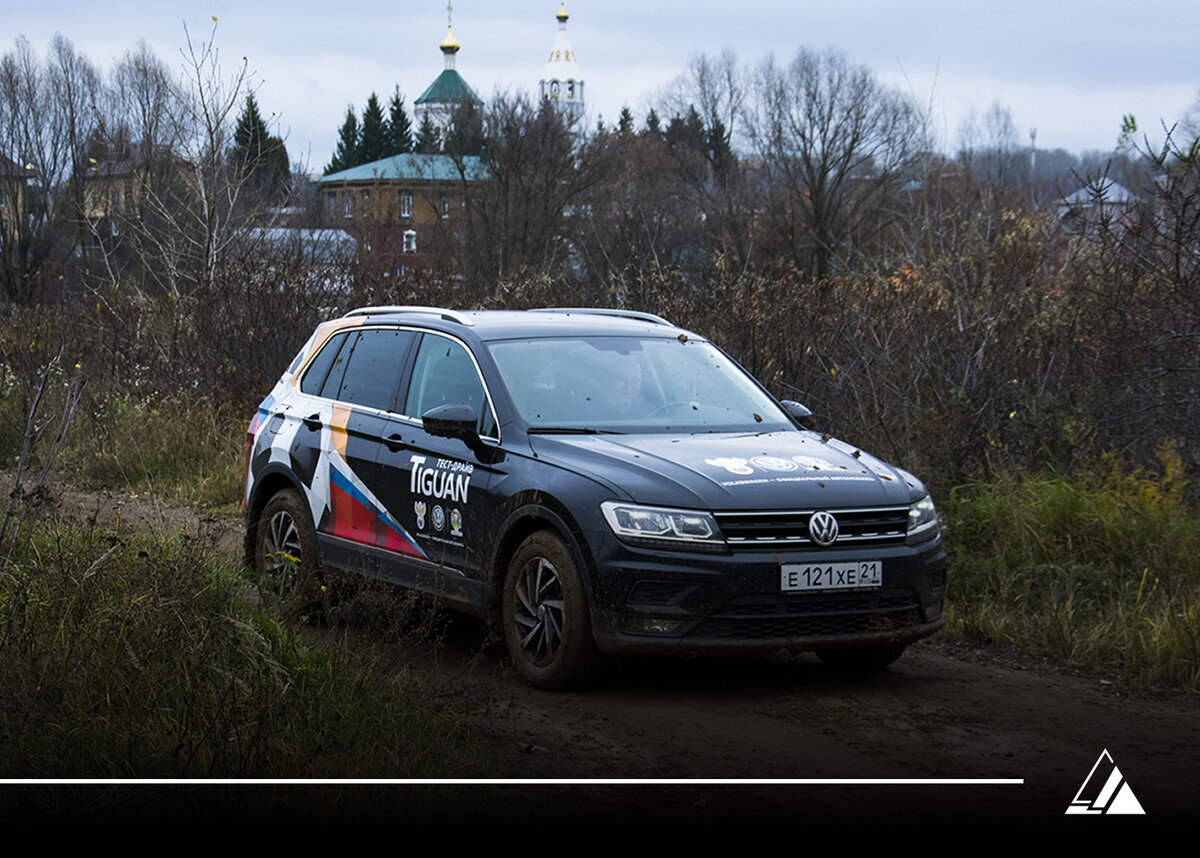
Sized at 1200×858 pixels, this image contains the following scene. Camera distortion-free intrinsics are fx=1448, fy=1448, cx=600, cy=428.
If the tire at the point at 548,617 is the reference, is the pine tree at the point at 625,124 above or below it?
above

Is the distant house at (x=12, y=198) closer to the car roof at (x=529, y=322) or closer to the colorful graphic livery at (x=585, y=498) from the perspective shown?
the colorful graphic livery at (x=585, y=498)

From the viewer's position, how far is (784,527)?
20.3 feet

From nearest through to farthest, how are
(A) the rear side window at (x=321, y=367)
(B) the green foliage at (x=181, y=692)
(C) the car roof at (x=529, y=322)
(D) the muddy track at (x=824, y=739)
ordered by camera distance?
(B) the green foliage at (x=181, y=692)
(D) the muddy track at (x=824, y=739)
(C) the car roof at (x=529, y=322)
(A) the rear side window at (x=321, y=367)

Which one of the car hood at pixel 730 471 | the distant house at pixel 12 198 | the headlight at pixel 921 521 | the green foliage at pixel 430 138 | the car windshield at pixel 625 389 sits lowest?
the headlight at pixel 921 521

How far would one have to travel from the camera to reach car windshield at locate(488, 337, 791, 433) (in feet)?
23.6

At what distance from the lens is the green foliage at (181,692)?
15.0 feet

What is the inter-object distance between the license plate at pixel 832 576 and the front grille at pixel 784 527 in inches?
3.9

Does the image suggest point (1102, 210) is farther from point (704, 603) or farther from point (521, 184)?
point (521, 184)

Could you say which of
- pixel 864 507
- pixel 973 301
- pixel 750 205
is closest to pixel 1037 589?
pixel 864 507

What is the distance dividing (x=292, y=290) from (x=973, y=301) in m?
8.21

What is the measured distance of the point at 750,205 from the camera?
5844 cm

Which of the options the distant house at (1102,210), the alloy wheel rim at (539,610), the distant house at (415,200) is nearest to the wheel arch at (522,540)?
the alloy wheel rim at (539,610)

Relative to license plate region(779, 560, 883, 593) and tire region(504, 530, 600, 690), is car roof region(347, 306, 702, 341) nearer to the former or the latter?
tire region(504, 530, 600, 690)
